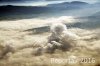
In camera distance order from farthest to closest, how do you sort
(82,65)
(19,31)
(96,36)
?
(19,31), (96,36), (82,65)

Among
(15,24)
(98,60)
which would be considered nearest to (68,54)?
(98,60)

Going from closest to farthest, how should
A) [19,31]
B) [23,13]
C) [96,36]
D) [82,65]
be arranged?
[82,65] < [96,36] < [19,31] < [23,13]

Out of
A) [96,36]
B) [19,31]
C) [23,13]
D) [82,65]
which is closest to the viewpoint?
[82,65]

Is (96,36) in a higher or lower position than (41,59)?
higher

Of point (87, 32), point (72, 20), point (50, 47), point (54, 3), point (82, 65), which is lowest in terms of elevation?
point (82, 65)

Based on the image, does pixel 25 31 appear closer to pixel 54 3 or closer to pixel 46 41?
pixel 46 41

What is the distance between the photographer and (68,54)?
448 centimetres

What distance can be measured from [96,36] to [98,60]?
0.64 metres

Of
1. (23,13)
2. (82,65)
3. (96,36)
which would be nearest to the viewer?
(82,65)

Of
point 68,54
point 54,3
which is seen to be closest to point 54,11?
point 54,3

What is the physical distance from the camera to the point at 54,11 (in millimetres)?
5121

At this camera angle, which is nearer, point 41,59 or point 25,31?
point 41,59

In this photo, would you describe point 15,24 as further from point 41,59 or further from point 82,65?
point 82,65

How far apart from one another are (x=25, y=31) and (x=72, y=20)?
1347 millimetres
